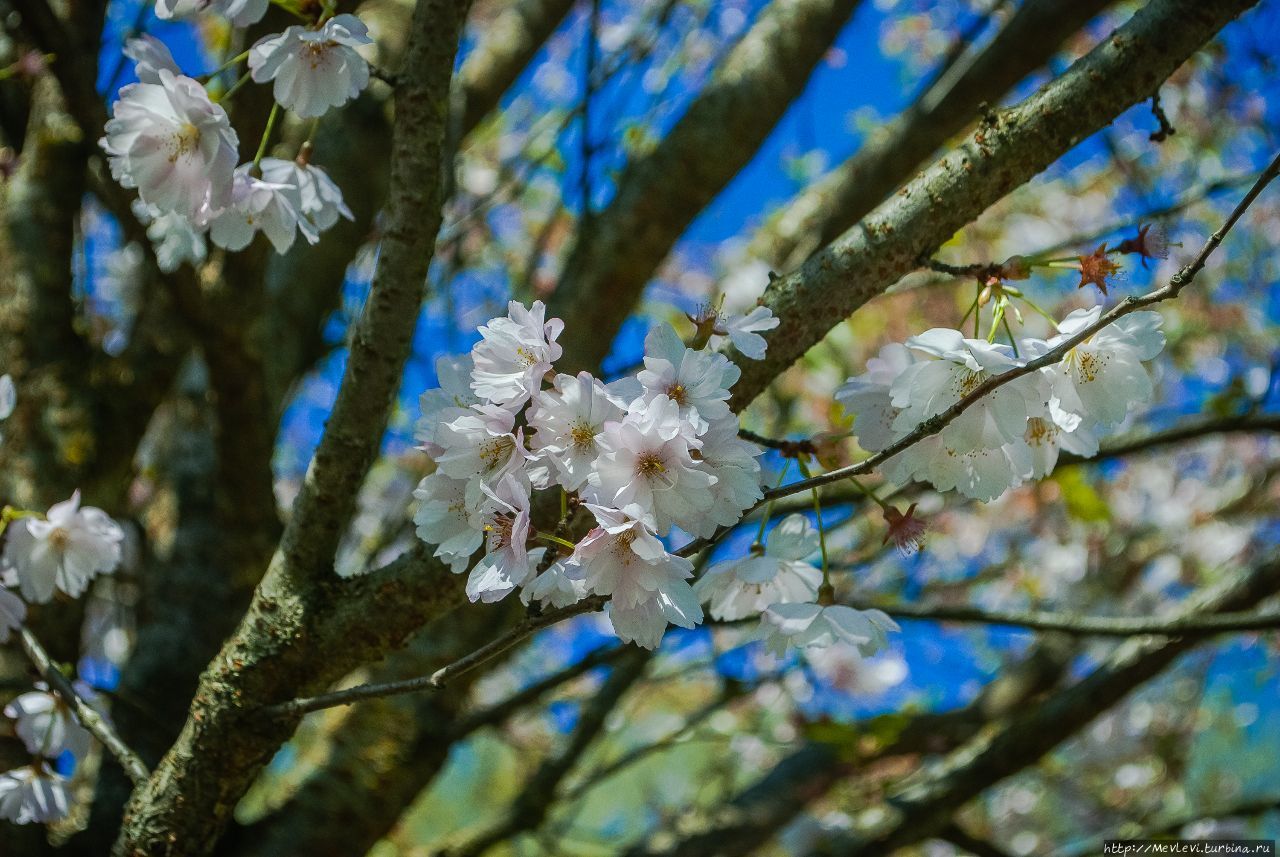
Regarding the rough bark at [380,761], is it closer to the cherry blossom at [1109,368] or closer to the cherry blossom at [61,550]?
the cherry blossom at [61,550]

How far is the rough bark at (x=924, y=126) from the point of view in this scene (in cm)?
204

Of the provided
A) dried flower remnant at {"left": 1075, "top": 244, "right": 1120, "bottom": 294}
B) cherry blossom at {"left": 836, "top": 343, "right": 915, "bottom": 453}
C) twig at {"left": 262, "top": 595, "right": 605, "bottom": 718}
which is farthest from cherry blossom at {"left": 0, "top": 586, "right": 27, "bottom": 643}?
dried flower remnant at {"left": 1075, "top": 244, "right": 1120, "bottom": 294}

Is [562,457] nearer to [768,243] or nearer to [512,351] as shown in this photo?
[512,351]

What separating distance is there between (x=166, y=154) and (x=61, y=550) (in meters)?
0.66

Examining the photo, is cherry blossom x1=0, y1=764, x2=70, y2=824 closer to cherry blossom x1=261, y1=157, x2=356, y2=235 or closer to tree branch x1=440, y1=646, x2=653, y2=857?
cherry blossom x1=261, y1=157, x2=356, y2=235

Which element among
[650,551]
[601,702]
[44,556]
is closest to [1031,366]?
[650,551]

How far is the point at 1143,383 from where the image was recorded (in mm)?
984

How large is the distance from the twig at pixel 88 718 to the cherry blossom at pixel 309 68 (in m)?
0.81

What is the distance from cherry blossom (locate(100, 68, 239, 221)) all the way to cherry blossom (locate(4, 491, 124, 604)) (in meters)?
0.51

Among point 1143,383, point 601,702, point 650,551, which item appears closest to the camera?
point 650,551

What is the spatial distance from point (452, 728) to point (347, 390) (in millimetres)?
1067

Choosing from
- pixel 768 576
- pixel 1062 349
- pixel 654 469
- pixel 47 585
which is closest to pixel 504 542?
pixel 654 469

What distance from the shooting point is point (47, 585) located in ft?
4.66

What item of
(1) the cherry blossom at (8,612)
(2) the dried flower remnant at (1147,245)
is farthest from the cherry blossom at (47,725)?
(2) the dried flower remnant at (1147,245)
